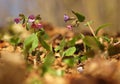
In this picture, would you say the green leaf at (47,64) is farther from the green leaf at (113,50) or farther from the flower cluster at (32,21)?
the flower cluster at (32,21)

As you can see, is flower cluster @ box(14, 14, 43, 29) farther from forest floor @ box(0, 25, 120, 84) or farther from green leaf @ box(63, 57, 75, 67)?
forest floor @ box(0, 25, 120, 84)

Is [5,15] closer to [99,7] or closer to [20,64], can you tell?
[99,7]

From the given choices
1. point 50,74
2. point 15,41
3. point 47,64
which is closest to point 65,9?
point 15,41

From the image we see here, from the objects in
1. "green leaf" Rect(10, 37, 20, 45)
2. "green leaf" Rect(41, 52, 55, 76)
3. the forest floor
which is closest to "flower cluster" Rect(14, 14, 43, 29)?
"green leaf" Rect(10, 37, 20, 45)

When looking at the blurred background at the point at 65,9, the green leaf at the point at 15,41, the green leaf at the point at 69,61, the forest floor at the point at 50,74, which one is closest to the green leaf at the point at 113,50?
the green leaf at the point at 69,61

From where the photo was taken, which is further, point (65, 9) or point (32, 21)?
point (65, 9)

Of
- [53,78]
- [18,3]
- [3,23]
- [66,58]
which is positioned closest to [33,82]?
[53,78]

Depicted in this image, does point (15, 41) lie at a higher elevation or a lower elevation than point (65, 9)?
lower

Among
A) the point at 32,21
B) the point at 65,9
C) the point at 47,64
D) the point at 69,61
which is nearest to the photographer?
the point at 47,64

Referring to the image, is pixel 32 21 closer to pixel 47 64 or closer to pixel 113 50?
pixel 113 50

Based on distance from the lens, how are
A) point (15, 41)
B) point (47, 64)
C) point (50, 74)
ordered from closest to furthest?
1. point (50, 74)
2. point (47, 64)
3. point (15, 41)
